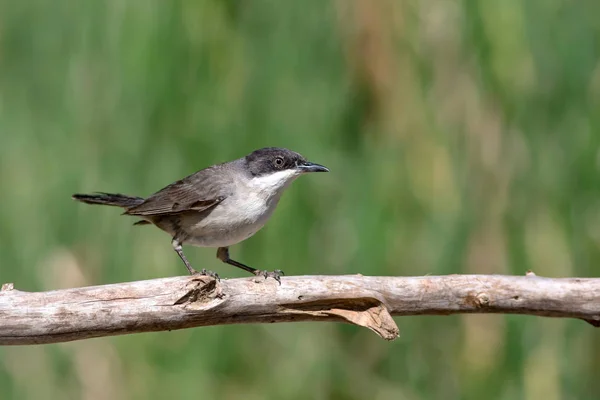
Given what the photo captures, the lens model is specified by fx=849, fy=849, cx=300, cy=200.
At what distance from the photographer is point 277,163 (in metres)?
5.12

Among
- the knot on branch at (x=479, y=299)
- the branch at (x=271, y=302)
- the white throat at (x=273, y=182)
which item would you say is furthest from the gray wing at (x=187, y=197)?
the knot on branch at (x=479, y=299)

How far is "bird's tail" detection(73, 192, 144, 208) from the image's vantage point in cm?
520

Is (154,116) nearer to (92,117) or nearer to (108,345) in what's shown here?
(92,117)

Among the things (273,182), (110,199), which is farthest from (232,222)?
(110,199)

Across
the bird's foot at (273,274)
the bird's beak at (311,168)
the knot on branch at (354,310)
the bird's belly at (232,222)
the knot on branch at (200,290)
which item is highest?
the bird's beak at (311,168)

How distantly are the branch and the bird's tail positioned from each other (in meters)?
1.62

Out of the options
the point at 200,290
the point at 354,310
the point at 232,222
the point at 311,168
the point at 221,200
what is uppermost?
the point at 311,168

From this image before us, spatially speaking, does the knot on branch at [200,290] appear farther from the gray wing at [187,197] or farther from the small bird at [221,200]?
the gray wing at [187,197]

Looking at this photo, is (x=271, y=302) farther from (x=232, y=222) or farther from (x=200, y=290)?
(x=232, y=222)

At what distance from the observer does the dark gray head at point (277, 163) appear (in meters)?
5.07

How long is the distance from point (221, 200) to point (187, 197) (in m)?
0.22


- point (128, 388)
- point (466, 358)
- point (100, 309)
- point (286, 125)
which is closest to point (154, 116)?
point (286, 125)

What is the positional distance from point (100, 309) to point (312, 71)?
8.30 ft

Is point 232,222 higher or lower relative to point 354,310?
higher
